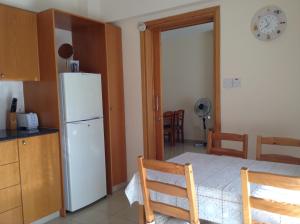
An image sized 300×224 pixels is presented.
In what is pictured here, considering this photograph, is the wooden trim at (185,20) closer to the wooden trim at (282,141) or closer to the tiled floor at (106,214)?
the wooden trim at (282,141)

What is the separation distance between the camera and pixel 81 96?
292cm

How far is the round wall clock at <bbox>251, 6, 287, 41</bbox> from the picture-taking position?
7.95ft

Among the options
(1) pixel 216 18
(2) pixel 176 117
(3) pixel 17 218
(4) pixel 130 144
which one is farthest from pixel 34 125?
(2) pixel 176 117

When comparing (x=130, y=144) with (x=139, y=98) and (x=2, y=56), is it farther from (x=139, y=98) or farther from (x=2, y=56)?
(x=2, y=56)

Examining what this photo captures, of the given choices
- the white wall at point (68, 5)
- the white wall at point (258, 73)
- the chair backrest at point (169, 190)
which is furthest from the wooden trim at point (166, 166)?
the white wall at point (68, 5)

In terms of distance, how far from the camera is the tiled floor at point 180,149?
5.26m

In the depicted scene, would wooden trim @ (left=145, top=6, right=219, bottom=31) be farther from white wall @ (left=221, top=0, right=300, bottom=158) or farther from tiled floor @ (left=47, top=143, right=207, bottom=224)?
tiled floor @ (left=47, top=143, right=207, bottom=224)

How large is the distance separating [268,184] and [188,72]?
17.5 feet

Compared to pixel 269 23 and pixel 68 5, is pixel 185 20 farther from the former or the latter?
pixel 68 5

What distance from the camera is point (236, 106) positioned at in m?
2.72

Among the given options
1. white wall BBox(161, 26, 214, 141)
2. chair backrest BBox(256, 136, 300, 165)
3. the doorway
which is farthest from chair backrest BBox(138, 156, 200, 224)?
white wall BBox(161, 26, 214, 141)

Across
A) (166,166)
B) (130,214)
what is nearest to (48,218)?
(130,214)

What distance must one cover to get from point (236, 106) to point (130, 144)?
1525mm

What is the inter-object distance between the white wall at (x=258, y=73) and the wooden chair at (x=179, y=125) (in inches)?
128
